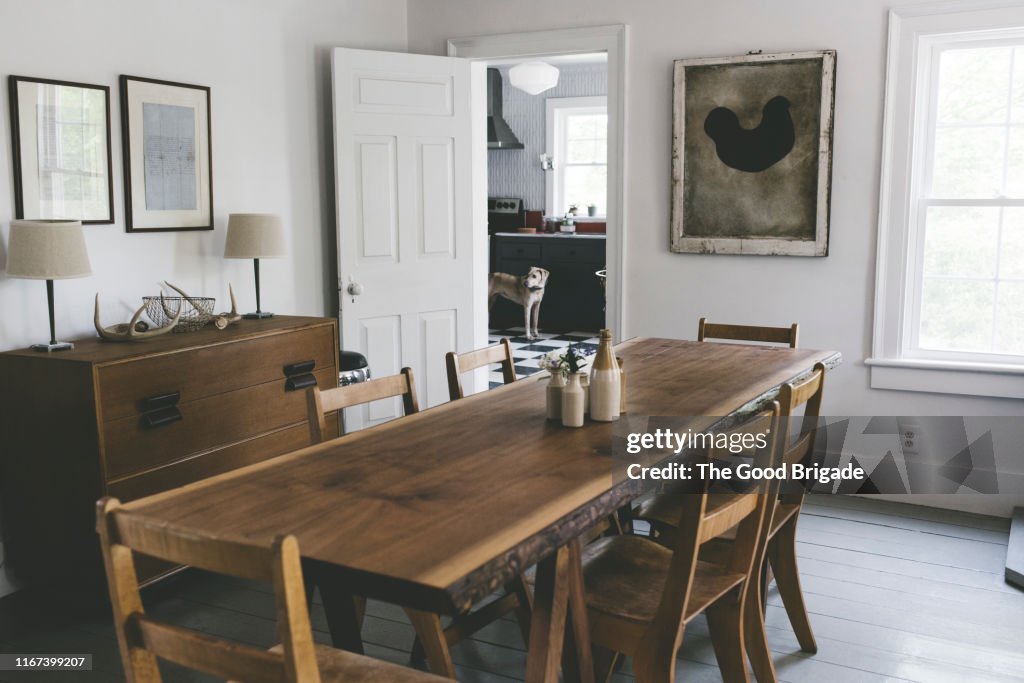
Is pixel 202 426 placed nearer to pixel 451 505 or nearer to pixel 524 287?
pixel 451 505

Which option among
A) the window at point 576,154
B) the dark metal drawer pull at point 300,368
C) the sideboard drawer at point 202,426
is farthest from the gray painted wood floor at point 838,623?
the window at point 576,154

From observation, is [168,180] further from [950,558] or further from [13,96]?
[950,558]

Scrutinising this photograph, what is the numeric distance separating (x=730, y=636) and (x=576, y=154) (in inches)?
341

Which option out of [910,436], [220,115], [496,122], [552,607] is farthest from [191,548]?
[496,122]

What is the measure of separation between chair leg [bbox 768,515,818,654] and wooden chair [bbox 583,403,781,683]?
394 millimetres

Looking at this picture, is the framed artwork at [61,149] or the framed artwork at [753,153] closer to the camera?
the framed artwork at [61,149]

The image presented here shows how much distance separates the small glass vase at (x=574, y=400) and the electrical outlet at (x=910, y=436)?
267 cm

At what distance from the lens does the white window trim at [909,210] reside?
4250mm

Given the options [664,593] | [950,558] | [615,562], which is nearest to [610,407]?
[615,562]

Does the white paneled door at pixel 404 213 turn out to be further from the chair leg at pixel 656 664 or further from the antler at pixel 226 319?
the chair leg at pixel 656 664

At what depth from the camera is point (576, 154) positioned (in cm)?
1061

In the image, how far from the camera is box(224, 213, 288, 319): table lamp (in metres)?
4.23

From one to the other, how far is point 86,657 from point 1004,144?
14.3ft

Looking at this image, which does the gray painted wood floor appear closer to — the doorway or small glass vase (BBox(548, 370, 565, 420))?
small glass vase (BBox(548, 370, 565, 420))
